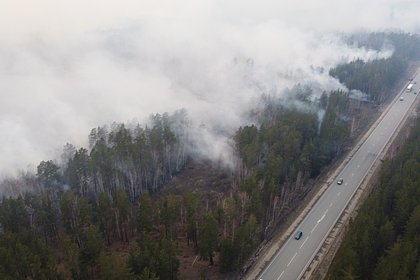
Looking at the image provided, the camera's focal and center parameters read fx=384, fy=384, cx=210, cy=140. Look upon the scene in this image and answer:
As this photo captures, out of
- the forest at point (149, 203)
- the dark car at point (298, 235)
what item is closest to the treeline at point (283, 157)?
the forest at point (149, 203)

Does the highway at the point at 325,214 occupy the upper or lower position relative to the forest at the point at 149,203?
lower

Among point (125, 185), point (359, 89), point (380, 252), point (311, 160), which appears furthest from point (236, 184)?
point (359, 89)

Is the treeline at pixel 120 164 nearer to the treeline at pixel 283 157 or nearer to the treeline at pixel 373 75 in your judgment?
the treeline at pixel 283 157

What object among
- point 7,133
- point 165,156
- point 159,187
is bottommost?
point 159,187

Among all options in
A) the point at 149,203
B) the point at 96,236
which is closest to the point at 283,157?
the point at 149,203

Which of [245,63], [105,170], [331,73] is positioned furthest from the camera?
[245,63]

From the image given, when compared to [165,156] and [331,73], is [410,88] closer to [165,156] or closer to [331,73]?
[331,73]
